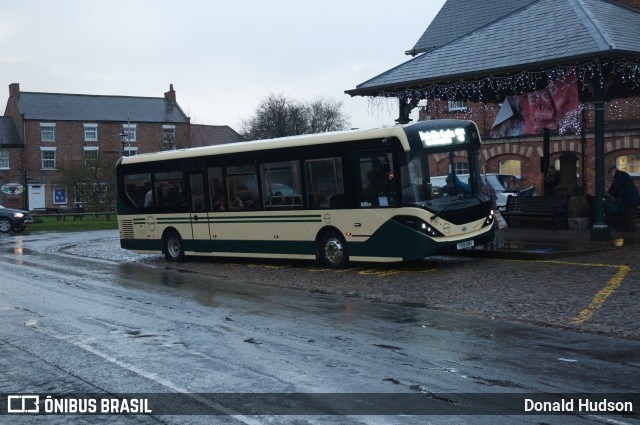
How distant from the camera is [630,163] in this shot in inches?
1315

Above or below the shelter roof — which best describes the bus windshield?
below

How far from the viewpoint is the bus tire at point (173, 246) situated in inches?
785

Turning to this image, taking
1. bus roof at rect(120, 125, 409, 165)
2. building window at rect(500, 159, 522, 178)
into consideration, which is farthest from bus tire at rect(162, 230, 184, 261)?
building window at rect(500, 159, 522, 178)

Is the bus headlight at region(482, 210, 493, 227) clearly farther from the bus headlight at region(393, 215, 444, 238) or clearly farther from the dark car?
the dark car

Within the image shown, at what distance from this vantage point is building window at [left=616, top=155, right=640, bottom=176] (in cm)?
3319

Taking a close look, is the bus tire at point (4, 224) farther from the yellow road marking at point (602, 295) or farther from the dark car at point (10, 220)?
the yellow road marking at point (602, 295)

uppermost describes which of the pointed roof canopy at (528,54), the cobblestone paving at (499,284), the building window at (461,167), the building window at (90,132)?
the building window at (90,132)

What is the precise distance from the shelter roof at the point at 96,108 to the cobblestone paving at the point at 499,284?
57837 mm

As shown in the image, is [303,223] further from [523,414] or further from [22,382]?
[523,414]

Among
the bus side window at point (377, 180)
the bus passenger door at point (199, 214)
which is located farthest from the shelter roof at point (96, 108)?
the bus side window at point (377, 180)

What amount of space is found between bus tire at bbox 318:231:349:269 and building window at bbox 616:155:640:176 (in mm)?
21290

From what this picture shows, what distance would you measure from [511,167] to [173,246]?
887 inches

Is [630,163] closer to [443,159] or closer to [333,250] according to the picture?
[443,159]

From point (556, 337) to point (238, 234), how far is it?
1059 centimetres
